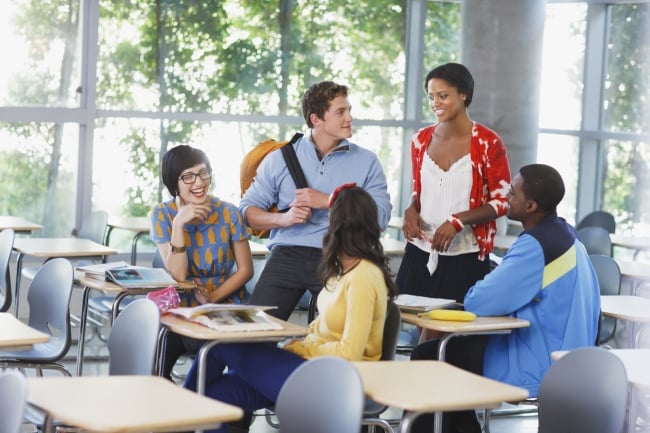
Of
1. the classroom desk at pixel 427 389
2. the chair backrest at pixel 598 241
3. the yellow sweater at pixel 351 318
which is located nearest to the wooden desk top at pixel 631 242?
the chair backrest at pixel 598 241

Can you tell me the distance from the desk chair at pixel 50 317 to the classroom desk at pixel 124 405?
1564 millimetres

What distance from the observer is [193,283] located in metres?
4.80

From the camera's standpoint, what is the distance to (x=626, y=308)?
4977 millimetres

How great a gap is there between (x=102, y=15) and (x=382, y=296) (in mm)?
5008

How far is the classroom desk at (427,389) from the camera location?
10.0ft

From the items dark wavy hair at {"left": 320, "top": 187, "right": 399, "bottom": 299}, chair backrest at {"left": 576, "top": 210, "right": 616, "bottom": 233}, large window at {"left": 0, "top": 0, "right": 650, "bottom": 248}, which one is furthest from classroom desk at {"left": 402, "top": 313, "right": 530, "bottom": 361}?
chair backrest at {"left": 576, "top": 210, "right": 616, "bottom": 233}

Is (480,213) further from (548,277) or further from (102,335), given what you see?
(102,335)

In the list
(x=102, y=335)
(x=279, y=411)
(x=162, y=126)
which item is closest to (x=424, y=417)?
(x=279, y=411)

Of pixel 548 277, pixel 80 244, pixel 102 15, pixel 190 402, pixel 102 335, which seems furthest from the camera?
pixel 102 15

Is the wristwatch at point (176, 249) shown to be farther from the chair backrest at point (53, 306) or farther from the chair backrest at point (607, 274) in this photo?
the chair backrest at point (607, 274)

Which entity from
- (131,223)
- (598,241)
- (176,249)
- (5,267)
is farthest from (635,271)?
(5,267)

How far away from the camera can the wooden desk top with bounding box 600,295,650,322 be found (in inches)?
188

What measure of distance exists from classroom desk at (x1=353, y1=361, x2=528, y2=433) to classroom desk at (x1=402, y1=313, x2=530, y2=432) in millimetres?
548

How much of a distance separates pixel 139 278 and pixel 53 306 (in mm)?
400
